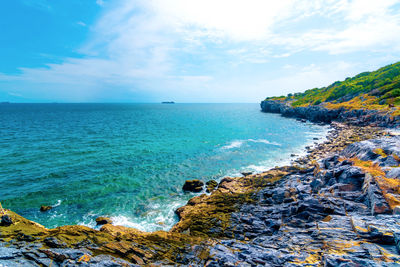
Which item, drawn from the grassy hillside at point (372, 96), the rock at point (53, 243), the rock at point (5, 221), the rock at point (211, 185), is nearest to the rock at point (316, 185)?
A: the rock at point (211, 185)

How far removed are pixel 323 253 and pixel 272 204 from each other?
1040 centimetres

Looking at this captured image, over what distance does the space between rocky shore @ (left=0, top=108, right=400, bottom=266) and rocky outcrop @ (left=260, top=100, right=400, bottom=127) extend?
52.0m

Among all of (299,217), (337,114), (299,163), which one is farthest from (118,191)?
(337,114)

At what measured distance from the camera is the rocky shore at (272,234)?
11.4 metres

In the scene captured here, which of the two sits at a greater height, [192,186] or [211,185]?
[192,186]

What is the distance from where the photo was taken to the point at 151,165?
40250mm

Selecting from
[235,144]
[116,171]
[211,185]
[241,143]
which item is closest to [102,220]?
[116,171]

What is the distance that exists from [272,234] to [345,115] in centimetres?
9373

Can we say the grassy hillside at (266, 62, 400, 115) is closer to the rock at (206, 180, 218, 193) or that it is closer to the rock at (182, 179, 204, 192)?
the rock at (206, 180, 218, 193)

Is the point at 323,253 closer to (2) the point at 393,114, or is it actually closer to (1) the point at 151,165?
(1) the point at 151,165

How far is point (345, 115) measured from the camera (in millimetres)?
83688

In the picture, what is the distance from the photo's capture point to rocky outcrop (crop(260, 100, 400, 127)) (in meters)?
59.5

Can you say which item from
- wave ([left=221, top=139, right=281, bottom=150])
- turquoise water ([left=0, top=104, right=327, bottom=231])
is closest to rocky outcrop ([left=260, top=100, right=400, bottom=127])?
turquoise water ([left=0, top=104, right=327, bottom=231])

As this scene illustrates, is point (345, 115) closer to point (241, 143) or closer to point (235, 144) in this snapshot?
point (241, 143)
